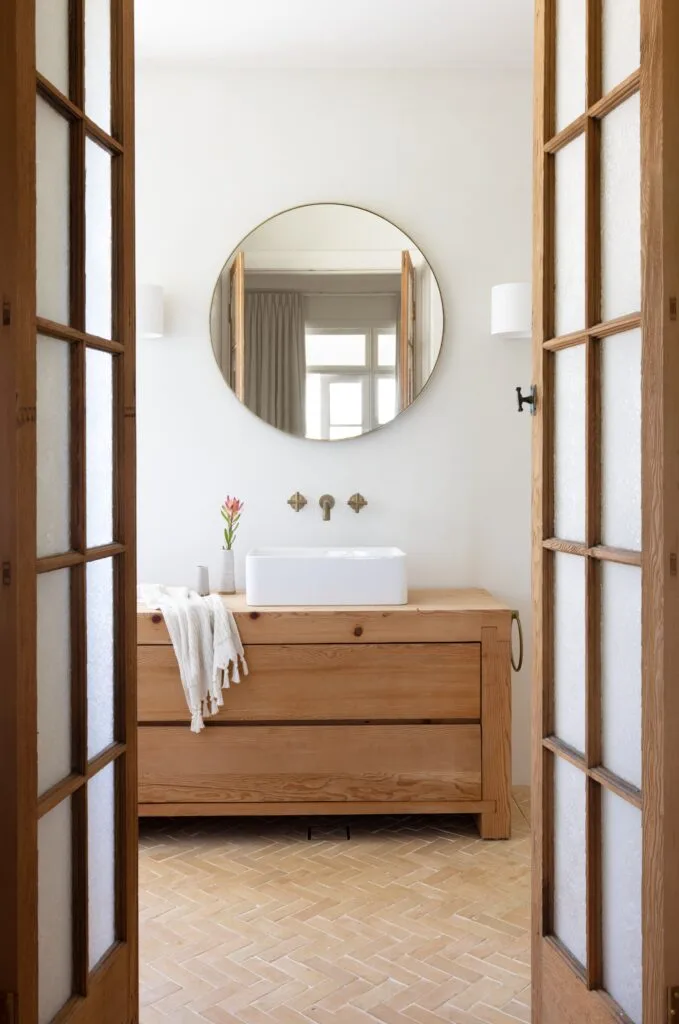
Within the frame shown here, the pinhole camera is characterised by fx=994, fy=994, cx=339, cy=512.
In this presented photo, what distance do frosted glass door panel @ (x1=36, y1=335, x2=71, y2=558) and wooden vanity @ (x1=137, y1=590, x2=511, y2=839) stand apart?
165 cm

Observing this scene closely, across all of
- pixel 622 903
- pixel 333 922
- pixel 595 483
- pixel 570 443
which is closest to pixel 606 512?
pixel 595 483

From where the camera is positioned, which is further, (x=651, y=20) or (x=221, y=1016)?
(x=221, y=1016)

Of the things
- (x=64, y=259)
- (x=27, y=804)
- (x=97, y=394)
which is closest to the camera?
(x=27, y=804)

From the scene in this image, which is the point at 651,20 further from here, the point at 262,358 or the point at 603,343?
the point at 262,358

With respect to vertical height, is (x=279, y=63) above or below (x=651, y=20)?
above

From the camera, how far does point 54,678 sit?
5.51 ft

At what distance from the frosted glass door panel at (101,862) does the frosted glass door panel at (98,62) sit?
4.13ft

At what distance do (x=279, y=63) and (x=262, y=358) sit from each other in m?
1.13

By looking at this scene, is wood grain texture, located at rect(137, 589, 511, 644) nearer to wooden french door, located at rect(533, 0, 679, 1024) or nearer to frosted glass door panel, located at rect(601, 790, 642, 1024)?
wooden french door, located at rect(533, 0, 679, 1024)

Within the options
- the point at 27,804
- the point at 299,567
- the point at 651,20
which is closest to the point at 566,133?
the point at 651,20

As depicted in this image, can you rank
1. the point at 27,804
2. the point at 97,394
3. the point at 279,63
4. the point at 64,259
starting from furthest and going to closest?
the point at 279,63, the point at 97,394, the point at 64,259, the point at 27,804

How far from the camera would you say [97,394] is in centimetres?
189

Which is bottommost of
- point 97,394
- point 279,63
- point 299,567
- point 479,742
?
point 479,742

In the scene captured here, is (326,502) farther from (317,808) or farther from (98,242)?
(98,242)
